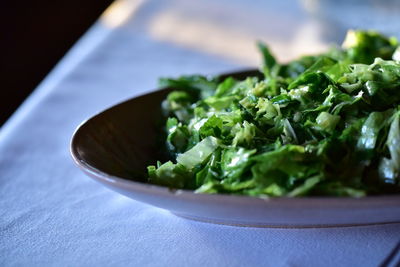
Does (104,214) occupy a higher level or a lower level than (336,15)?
lower

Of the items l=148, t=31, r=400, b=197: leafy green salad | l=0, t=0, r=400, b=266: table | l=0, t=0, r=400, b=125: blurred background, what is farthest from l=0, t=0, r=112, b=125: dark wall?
l=148, t=31, r=400, b=197: leafy green salad

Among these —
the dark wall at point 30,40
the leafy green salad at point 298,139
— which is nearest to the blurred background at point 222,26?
the dark wall at point 30,40

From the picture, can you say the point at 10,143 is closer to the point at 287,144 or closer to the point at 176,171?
the point at 176,171

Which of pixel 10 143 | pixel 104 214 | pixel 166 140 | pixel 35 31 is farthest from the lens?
pixel 35 31

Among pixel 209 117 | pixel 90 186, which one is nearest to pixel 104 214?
Answer: pixel 90 186

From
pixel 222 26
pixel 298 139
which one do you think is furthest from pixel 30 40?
pixel 298 139

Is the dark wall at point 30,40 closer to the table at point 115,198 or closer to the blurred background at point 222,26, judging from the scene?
the blurred background at point 222,26
